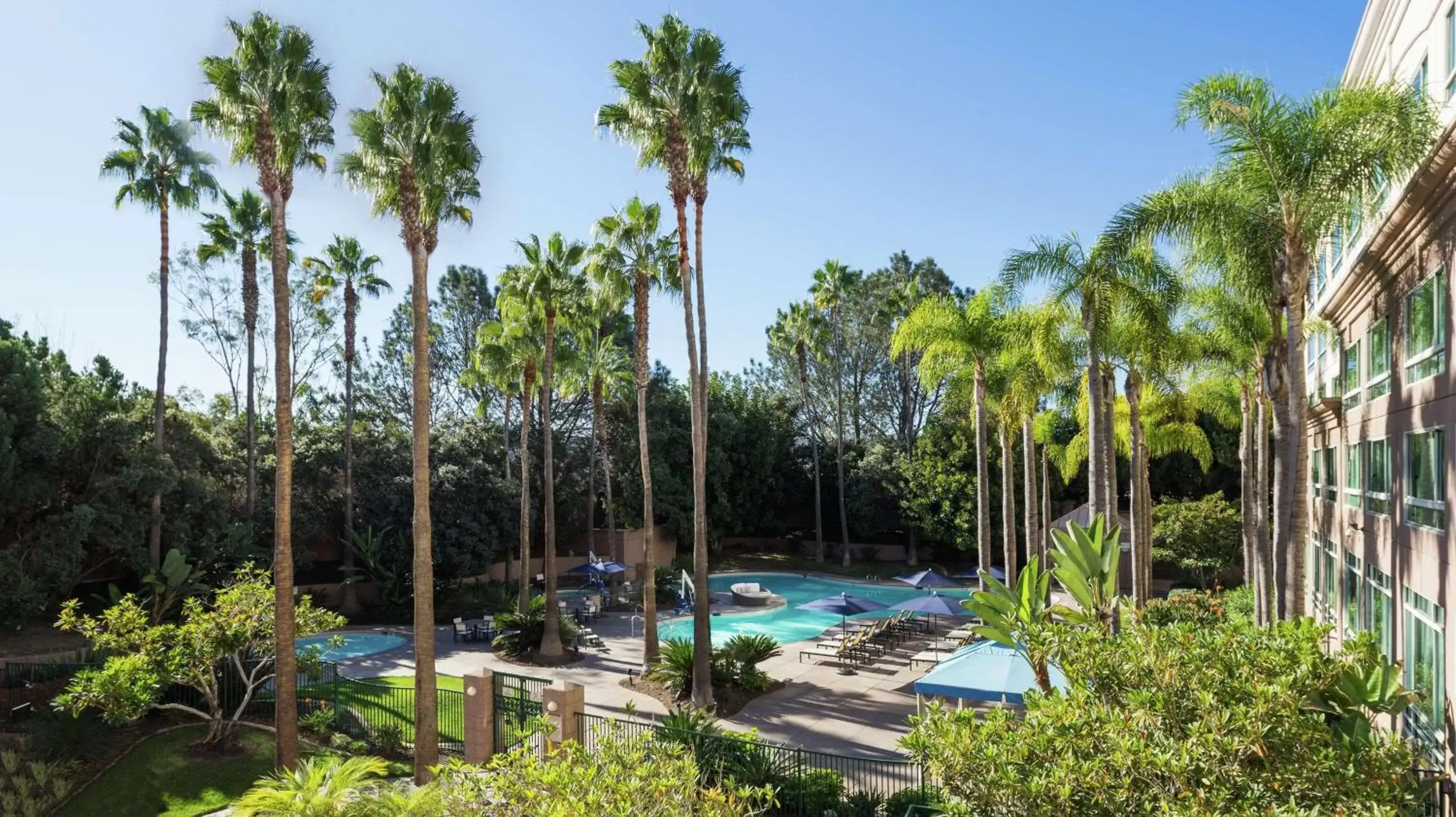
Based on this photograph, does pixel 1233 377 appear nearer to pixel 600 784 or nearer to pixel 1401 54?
pixel 1401 54

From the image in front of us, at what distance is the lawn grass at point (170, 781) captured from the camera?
15547 millimetres

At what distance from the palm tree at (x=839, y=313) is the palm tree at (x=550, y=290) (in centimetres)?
2664

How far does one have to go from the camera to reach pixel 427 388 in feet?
53.1

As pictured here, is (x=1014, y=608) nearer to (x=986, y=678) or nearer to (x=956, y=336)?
(x=986, y=678)

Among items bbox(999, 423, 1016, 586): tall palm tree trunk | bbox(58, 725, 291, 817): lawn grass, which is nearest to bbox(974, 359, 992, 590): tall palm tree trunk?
bbox(999, 423, 1016, 586): tall palm tree trunk

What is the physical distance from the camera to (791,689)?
71.2ft

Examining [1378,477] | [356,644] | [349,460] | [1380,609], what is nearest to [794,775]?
[1380,609]

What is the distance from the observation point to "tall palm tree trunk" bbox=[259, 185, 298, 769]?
51.2 feet

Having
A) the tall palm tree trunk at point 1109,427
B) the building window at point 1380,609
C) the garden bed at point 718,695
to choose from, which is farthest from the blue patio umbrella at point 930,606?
the building window at point 1380,609

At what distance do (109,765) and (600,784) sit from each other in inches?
617

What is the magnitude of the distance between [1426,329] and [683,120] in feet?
45.5

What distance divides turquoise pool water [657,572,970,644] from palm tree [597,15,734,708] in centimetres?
800

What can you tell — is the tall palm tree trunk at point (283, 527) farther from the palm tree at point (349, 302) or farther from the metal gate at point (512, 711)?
the palm tree at point (349, 302)

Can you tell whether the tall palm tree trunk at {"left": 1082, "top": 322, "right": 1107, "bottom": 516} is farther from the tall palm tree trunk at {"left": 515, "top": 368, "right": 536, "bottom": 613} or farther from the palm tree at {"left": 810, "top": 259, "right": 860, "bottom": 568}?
the palm tree at {"left": 810, "top": 259, "right": 860, "bottom": 568}
